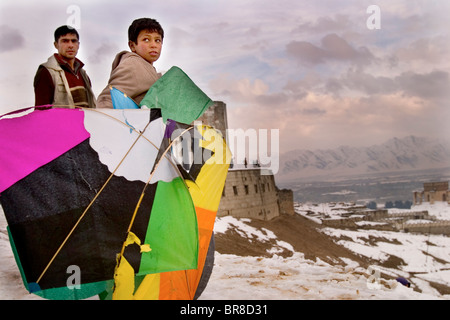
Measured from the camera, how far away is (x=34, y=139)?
11.9ft

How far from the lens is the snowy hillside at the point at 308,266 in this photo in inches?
207

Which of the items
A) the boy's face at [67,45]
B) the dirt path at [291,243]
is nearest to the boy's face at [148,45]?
the boy's face at [67,45]

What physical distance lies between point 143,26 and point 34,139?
145cm

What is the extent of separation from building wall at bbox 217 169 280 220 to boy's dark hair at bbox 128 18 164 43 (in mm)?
23255

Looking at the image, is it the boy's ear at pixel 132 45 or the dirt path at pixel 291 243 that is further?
the dirt path at pixel 291 243

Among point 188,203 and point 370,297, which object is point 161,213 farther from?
point 370,297

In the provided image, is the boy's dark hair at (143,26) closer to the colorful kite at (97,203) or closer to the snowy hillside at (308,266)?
the colorful kite at (97,203)

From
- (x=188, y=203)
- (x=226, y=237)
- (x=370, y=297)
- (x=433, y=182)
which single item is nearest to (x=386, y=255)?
(x=226, y=237)

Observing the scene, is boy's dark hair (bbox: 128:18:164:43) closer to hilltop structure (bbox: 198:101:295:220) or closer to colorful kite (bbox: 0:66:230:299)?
colorful kite (bbox: 0:66:230:299)

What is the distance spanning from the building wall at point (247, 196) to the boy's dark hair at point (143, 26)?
76.3 feet

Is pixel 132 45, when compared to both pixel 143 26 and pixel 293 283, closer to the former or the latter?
pixel 143 26

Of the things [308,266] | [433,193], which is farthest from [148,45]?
[433,193]

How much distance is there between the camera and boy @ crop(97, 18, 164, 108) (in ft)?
13.4
